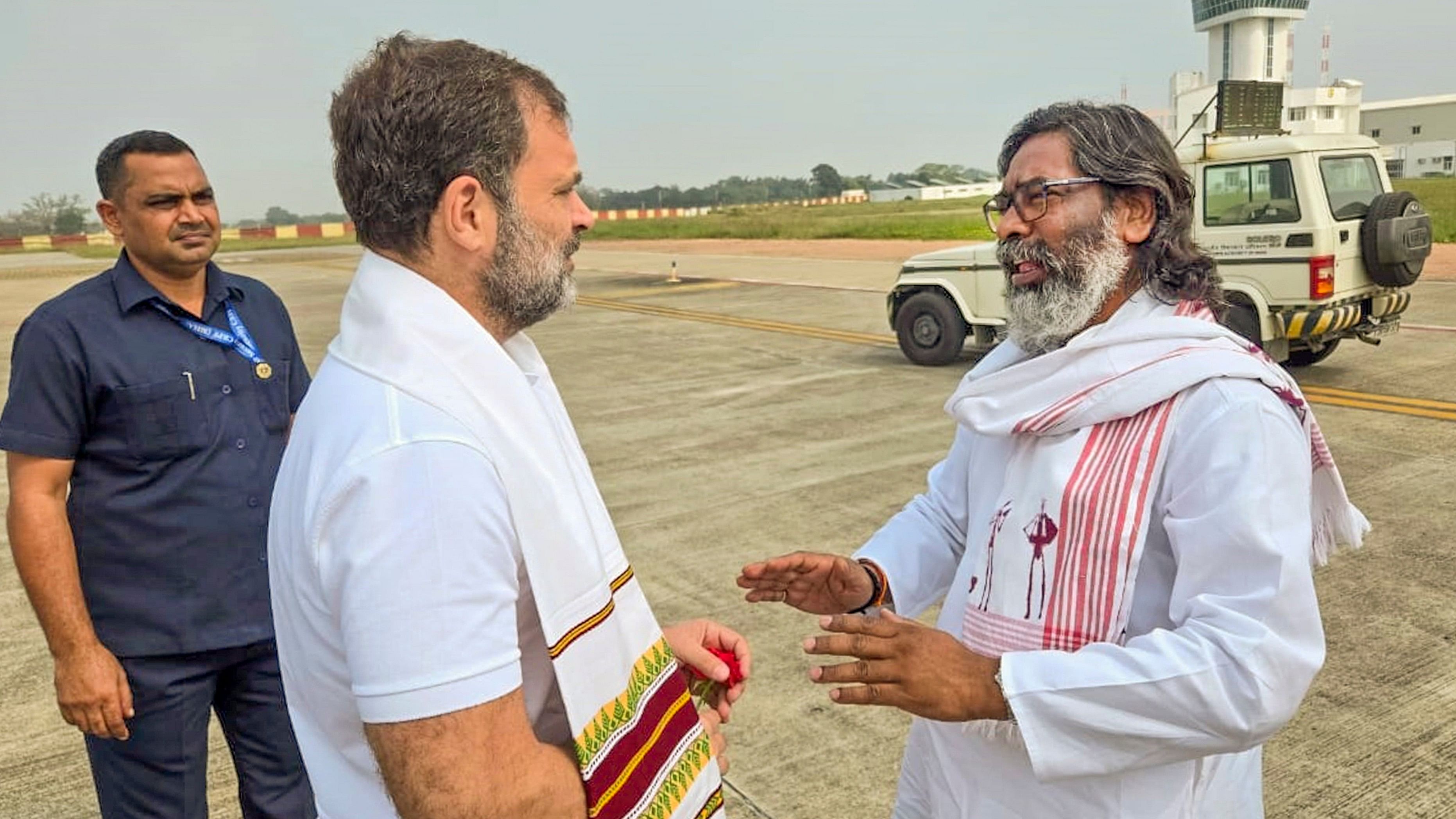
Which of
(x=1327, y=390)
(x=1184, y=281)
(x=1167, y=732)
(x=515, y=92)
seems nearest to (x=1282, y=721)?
(x=1167, y=732)

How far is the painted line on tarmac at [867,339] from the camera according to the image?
7.80 metres

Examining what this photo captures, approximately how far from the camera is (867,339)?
12.7 metres

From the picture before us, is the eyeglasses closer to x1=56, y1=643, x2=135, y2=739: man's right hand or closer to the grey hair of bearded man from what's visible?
the grey hair of bearded man

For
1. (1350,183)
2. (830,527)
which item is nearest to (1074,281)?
(830,527)

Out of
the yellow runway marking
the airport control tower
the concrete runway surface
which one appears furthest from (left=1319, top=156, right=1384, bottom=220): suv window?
the airport control tower

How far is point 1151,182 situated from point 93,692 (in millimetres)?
2447

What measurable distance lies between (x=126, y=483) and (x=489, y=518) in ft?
5.90

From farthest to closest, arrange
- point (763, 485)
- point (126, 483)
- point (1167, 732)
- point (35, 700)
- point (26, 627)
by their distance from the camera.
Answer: point (763, 485)
point (26, 627)
point (35, 700)
point (126, 483)
point (1167, 732)

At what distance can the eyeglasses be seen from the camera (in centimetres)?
192

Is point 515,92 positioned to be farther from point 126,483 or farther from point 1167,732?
point 126,483

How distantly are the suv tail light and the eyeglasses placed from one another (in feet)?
24.9

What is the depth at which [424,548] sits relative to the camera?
110cm

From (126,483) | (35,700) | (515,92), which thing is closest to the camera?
(515,92)

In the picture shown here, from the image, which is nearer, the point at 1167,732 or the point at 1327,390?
the point at 1167,732
